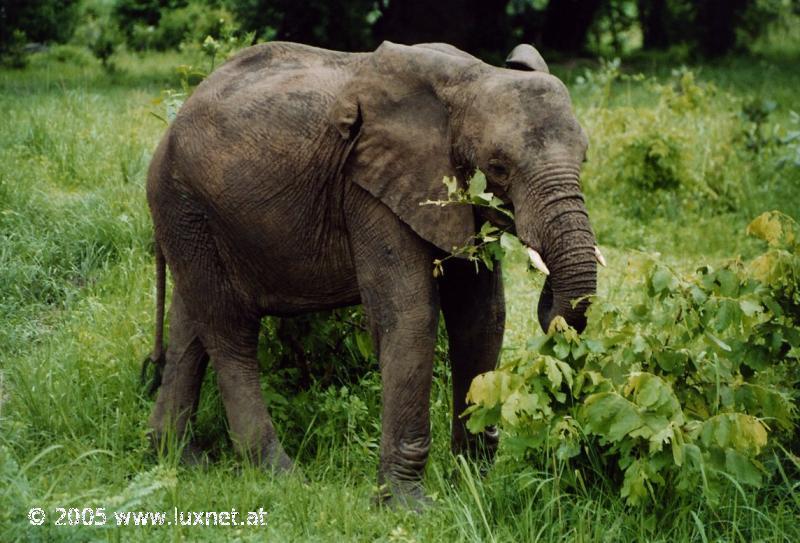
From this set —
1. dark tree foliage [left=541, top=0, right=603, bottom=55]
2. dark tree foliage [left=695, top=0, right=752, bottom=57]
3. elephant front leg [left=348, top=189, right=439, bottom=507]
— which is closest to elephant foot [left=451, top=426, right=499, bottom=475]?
elephant front leg [left=348, top=189, right=439, bottom=507]

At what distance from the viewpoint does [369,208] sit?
16.8 ft

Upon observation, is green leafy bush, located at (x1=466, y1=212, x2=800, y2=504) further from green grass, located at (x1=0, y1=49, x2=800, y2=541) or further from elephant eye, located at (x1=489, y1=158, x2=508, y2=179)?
elephant eye, located at (x1=489, y1=158, x2=508, y2=179)

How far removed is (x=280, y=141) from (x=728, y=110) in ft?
26.3

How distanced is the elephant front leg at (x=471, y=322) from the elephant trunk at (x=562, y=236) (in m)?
0.71

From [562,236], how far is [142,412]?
2.60 m

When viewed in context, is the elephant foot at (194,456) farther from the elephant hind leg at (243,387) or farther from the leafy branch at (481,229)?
the leafy branch at (481,229)

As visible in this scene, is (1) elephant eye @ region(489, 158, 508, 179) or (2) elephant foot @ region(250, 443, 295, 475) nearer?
(1) elephant eye @ region(489, 158, 508, 179)

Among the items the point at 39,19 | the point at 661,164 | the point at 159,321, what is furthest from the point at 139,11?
the point at 159,321

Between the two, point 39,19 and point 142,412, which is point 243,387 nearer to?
point 142,412

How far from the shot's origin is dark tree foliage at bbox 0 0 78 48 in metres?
15.3

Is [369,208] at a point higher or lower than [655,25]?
higher

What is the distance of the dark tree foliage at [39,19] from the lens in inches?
601

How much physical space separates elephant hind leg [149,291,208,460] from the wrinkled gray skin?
11 millimetres

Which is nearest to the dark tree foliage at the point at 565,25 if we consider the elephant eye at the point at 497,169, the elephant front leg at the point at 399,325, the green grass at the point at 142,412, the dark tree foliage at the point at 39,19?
the dark tree foliage at the point at 39,19
